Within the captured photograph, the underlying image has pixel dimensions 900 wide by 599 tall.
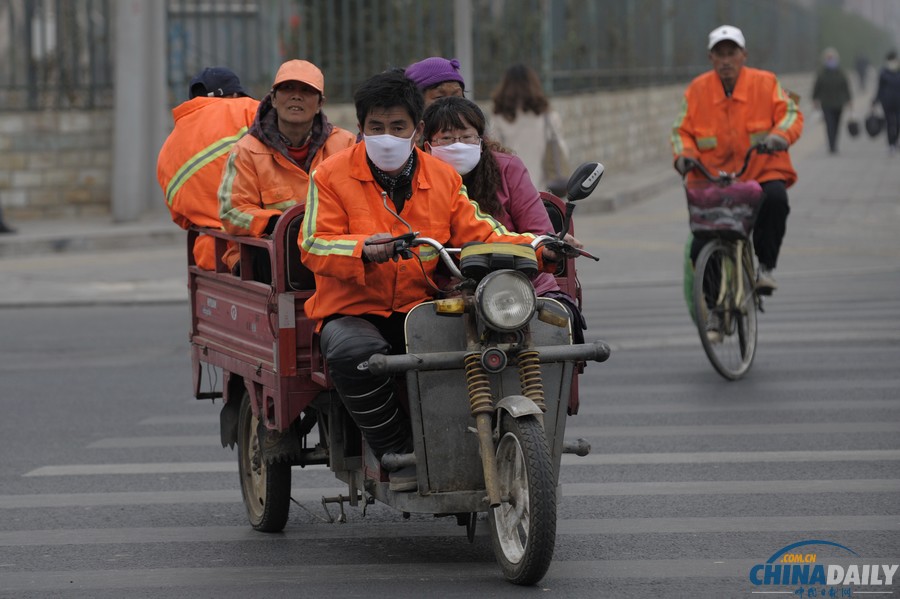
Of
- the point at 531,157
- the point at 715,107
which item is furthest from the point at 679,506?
the point at 531,157

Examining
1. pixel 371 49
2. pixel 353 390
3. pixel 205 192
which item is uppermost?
pixel 371 49

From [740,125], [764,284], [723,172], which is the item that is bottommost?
[764,284]

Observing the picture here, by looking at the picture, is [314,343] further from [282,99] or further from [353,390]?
[282,99]

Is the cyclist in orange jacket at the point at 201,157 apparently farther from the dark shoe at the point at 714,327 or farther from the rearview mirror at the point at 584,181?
the dark shoe at the point at 714,327

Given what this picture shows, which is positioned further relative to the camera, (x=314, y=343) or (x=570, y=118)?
(x=570, y=118)

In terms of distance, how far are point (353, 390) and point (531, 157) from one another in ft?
26.5

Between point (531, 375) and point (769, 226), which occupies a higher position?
point (769, 226)

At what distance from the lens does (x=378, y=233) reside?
5.66 meters

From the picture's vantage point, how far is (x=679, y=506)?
685cm

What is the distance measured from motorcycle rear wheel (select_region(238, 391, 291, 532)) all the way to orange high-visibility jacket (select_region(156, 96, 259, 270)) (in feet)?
2.71

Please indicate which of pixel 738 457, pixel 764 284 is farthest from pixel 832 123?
pixel 738 457

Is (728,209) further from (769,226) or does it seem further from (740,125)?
(740,125)

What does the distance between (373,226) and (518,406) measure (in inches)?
33.6

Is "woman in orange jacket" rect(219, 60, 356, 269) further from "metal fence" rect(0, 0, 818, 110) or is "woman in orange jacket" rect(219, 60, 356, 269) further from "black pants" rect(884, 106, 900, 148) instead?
"black pants" rect(884, 106, 900, 148)
